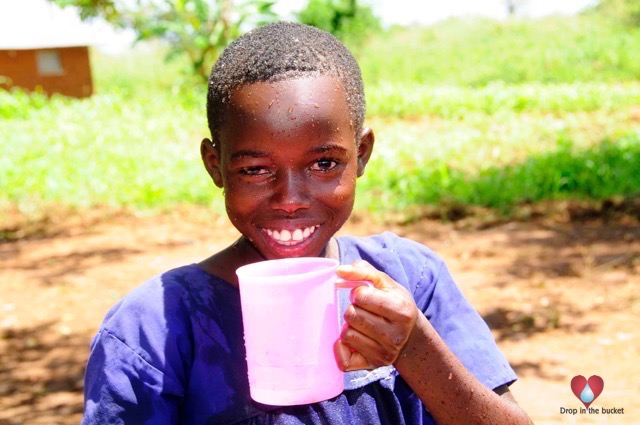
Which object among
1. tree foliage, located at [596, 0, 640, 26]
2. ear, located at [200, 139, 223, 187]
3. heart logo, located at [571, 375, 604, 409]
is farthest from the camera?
tree foliage, located at [596, 0, 640, 26]

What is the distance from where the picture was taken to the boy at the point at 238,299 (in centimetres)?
126

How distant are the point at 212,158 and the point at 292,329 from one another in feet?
1.53

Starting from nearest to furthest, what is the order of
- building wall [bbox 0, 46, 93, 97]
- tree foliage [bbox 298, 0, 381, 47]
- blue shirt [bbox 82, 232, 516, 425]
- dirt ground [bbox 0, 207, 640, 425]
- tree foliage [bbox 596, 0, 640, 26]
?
blue shirt [bbox 82, 232, 516, 425] < dirt ground [bbox 0, 207, 640, 425] < building wall [bbox 0, 46, 93, 97] < tree foliage [bbox 298, 0, 381, 47] < tree foliage [bbox 596, 0, 640, 26]

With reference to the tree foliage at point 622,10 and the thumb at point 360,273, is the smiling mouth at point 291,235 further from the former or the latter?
the tree foliage at point 622,10

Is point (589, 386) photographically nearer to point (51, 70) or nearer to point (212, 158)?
point (212, 158)

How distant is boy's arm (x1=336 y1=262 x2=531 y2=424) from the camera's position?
1.13 metres

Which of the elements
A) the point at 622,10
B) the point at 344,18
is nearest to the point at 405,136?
the point at 344,18

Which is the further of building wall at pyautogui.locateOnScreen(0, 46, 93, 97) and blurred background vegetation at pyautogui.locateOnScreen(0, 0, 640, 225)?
building wall at pyautogui.locateOnScreen(0, 46, 93, 97)

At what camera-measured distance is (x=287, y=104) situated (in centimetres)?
127

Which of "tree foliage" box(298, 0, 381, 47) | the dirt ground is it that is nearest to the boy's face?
the dirt ground

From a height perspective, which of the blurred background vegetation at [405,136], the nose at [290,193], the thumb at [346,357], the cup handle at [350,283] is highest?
the nose at [290,193]

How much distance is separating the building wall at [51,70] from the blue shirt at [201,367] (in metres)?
15.1

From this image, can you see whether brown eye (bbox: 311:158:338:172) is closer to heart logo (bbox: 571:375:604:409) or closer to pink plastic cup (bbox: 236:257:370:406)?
pink plastic cup (bbox: 236:257:370:406)

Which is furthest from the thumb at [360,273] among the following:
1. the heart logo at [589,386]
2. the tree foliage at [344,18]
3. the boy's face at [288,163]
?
the tree foliage at [344,18]
